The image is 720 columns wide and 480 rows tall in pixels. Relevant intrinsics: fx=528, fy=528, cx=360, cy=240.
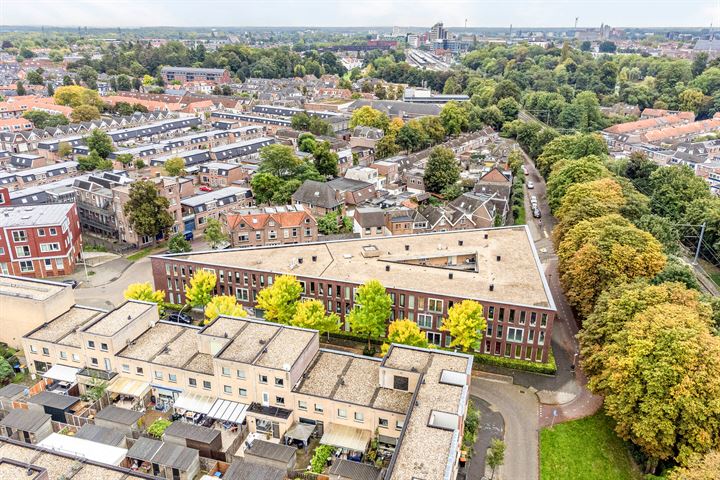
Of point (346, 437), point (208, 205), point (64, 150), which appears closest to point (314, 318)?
point (346, 437)

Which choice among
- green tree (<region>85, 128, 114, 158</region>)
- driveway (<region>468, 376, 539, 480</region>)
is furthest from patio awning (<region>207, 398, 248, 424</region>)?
green tree (<region>85, 128, 114, 158</region>)

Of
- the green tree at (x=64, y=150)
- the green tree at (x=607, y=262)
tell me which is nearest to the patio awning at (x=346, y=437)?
the green tree at (x=607, y=262)

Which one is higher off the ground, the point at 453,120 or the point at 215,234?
the point at 453,120

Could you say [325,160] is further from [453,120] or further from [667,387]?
[667,387]

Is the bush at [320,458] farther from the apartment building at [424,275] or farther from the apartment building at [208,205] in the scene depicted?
the apartment building at [208,205]

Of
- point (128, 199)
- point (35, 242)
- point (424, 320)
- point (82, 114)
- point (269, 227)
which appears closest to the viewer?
point (424, 320)

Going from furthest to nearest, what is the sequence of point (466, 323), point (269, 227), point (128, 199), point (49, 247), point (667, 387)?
point (128, 199)
point (269, 227)
point (49, 247)
point (466, 323)
point (667, 387)

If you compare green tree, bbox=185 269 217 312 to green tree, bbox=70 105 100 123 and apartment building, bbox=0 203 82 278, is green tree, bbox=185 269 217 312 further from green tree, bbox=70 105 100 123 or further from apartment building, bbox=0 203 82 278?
green tree, bbox=70 105 100 123

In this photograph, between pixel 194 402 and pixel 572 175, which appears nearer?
pixel 194 402

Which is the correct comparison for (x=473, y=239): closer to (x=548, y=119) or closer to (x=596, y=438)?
(x=596, y=438)
